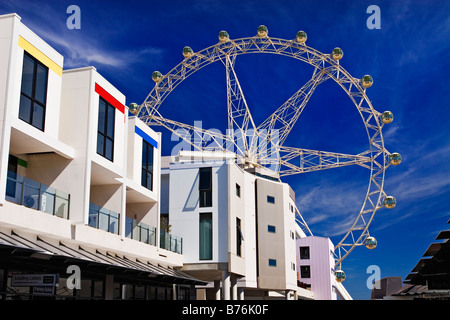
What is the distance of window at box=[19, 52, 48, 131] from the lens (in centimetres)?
2228

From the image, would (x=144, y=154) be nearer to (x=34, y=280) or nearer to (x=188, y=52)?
(x=34, y=280)

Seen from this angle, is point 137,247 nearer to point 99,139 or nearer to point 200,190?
point 99,139

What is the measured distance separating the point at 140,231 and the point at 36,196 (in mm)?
11284

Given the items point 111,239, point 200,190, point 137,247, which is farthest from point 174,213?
point 111,239

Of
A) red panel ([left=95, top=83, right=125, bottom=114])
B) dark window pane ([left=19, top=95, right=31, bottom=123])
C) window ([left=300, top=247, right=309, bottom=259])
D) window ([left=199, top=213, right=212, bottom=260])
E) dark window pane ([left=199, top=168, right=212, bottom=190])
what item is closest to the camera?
dark window pane ([left=19, top=95, right=31, bottom=123])

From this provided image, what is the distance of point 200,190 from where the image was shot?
40.8 m

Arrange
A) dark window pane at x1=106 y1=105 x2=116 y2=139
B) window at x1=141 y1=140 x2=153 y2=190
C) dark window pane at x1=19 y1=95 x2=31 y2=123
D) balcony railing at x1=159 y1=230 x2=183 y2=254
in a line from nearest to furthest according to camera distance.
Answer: dark window pane at x1=19 y1=95 x2=31 y2=123 < dark window pane at x1=106 y1=105 x2=116 y2=139 < window at x1=141 y1=140 x2=153 y2=190 < balcony railing at x1=159 y1=230 x2=183 y2=254

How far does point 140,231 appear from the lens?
3228 cm

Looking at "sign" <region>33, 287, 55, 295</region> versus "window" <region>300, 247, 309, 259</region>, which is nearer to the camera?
"sign" <region>33, 287, 55, 295</region>

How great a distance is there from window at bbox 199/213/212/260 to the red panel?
12233 mm

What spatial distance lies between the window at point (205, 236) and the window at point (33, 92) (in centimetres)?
1848

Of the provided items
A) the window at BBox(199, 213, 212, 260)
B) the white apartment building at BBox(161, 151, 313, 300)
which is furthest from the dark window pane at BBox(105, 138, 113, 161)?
the window at BBox(199, 213, 212, 260)

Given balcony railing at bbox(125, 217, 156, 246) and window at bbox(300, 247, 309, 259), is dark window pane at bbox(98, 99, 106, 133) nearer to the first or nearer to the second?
balcony railing at bbox(125, 217, 156, 246)
